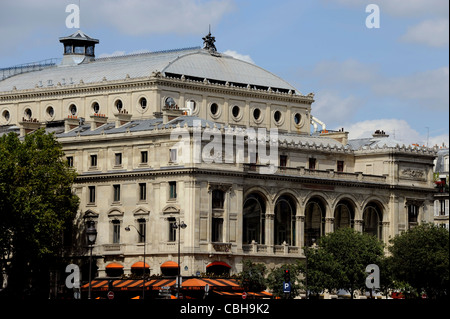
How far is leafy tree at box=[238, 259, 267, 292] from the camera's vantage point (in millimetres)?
140500

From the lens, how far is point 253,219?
149375mm

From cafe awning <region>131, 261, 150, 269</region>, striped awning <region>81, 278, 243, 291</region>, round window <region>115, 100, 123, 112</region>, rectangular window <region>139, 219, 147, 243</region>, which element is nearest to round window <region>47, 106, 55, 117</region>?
round window <region>115, 100, 123, 112</region>

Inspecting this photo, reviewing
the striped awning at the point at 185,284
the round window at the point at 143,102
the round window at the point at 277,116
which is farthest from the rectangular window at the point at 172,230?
the round window at the point at 277,116

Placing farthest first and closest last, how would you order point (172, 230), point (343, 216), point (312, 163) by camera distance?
point (312, 163)
point (343, 216)
point (172, 230)

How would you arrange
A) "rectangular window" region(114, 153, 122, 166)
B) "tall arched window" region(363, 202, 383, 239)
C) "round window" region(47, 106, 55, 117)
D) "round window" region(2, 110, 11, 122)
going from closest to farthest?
1. "rectangular window" region(114, 153, 122, 166)
2. "tall arched window" region(363, 202, 383, 239)
3. "round window" region(47, 106, 55, 117)
4. "round window" region(2, 110, 11, 122)

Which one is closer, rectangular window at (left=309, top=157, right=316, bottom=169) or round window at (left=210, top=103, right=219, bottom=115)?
rectangular window at (left=309, top=157, right=316, bottom=169)

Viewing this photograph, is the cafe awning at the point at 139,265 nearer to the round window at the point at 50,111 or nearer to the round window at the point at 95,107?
the round window at the point at 95,107

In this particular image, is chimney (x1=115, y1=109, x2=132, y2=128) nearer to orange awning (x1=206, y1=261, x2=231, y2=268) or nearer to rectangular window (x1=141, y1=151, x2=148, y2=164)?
rectangular window (x1=141, y1=151, x2=148, y2=164)

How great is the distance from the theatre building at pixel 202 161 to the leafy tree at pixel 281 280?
438 cm

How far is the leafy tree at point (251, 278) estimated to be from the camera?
14050 cm

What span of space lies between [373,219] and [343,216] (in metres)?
5.06

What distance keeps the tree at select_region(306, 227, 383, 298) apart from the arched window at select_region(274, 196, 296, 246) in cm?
589

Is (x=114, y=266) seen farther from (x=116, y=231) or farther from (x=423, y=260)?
(x=423, y=260)

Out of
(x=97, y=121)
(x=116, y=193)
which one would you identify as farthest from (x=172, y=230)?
(x=97, y=121)
